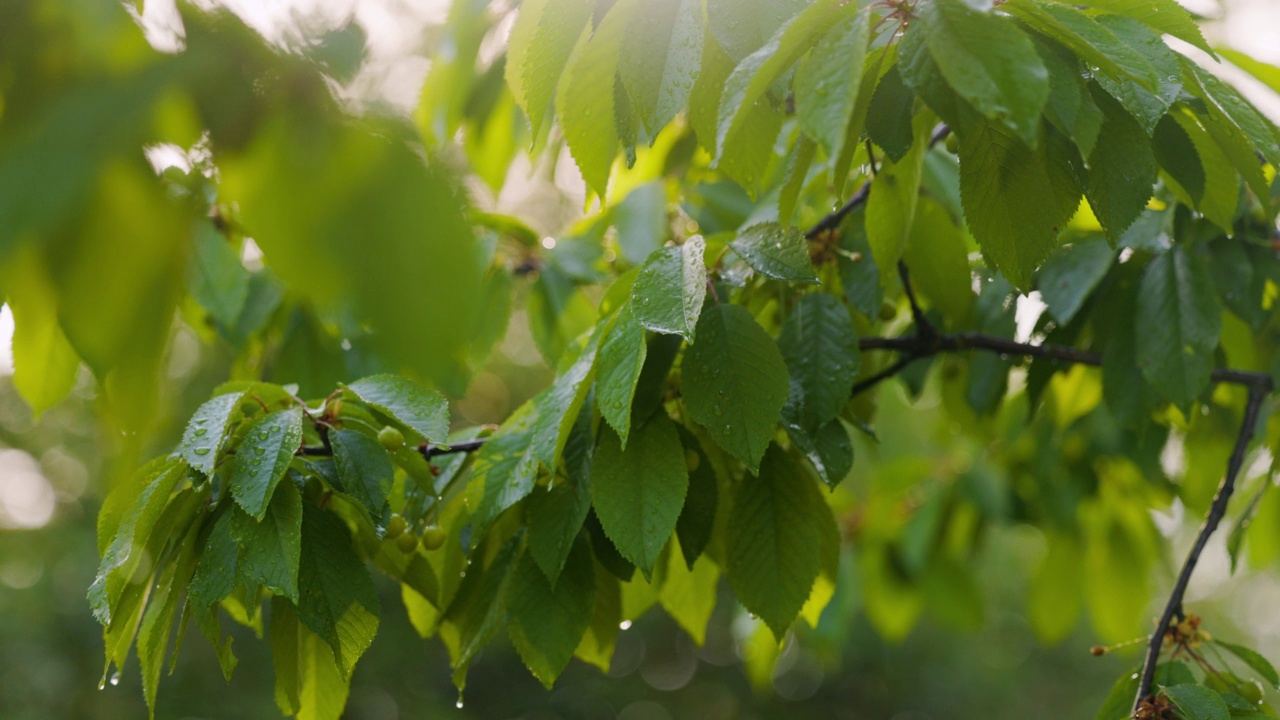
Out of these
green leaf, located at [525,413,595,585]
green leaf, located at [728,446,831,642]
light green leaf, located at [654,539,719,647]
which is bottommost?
light green leaf, located at [654,539,719,647]

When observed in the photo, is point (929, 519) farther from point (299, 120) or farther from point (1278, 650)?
point (1278, 650)

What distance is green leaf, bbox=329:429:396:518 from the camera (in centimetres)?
107

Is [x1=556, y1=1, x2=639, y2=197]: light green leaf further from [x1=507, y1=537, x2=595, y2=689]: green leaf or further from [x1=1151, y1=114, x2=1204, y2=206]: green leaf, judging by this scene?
[x1=1151, y1=114, x2=1204, y2=206]: green leaf

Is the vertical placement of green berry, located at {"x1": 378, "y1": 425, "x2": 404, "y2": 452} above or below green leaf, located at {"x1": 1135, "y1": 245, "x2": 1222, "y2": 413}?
below

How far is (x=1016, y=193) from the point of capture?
942mm

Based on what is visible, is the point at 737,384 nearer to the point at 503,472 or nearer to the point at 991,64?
the point at 503,472

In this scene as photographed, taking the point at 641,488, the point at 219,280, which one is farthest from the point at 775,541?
the point at 219,280

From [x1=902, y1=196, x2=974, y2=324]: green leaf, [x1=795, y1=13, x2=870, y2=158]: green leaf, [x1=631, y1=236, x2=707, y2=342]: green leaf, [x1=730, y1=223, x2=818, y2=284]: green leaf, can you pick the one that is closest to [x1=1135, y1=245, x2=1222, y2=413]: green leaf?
[x1=902, y1=196, x2=974, y2=324]: green leaf

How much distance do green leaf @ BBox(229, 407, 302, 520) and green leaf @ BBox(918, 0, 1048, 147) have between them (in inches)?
30.5

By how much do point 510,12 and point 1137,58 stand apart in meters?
1.72

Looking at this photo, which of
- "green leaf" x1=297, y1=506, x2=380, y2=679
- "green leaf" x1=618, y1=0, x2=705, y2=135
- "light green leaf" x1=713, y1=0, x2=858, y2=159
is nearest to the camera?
"light green leaf" x1=713, y1=0, x2=858, y2=159

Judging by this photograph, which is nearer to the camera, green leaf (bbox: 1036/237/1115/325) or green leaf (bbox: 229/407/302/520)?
green leaf (bbox: 229/407/302/520)

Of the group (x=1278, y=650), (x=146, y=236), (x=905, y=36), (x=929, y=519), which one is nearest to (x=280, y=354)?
(x=905, y=36)

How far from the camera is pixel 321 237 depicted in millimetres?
328
